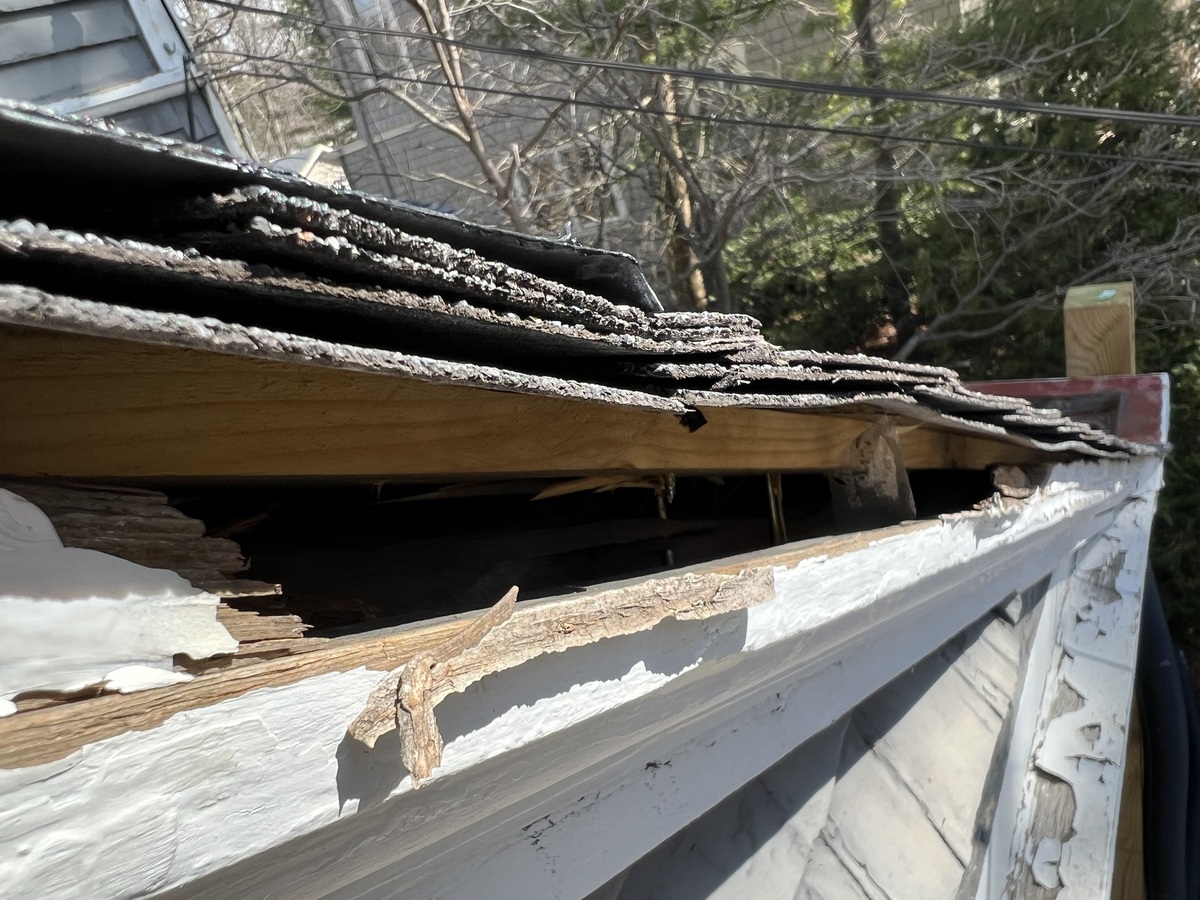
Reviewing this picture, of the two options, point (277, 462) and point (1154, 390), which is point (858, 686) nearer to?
point (277, 462)

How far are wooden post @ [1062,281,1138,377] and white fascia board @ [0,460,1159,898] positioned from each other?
357 cm

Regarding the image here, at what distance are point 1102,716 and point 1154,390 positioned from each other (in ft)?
7.86

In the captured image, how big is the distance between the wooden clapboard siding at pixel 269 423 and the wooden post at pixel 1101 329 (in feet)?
13.9

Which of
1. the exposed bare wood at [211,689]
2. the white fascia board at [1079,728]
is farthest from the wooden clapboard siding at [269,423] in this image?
the white fascia board at [1079,728]

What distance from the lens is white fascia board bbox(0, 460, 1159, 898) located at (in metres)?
0.50

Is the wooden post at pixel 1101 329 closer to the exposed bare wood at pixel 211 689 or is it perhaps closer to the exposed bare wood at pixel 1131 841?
the exposed bare wood at pixel 1131 841

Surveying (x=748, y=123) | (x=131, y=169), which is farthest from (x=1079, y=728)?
(x=748, y=123)

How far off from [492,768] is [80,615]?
0.40 m

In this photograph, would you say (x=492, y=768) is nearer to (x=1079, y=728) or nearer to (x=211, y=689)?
(x=211, y=689)

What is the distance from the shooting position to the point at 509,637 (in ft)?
2.47

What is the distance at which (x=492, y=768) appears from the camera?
798mm

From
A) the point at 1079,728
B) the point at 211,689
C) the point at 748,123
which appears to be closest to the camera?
the point at 211,689

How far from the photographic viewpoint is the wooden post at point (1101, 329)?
4645 millimetres

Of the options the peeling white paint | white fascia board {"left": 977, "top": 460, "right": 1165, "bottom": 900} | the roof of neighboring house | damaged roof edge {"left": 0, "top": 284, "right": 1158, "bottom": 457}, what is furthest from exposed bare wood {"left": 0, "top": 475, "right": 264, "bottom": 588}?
the roof of neighboring house
